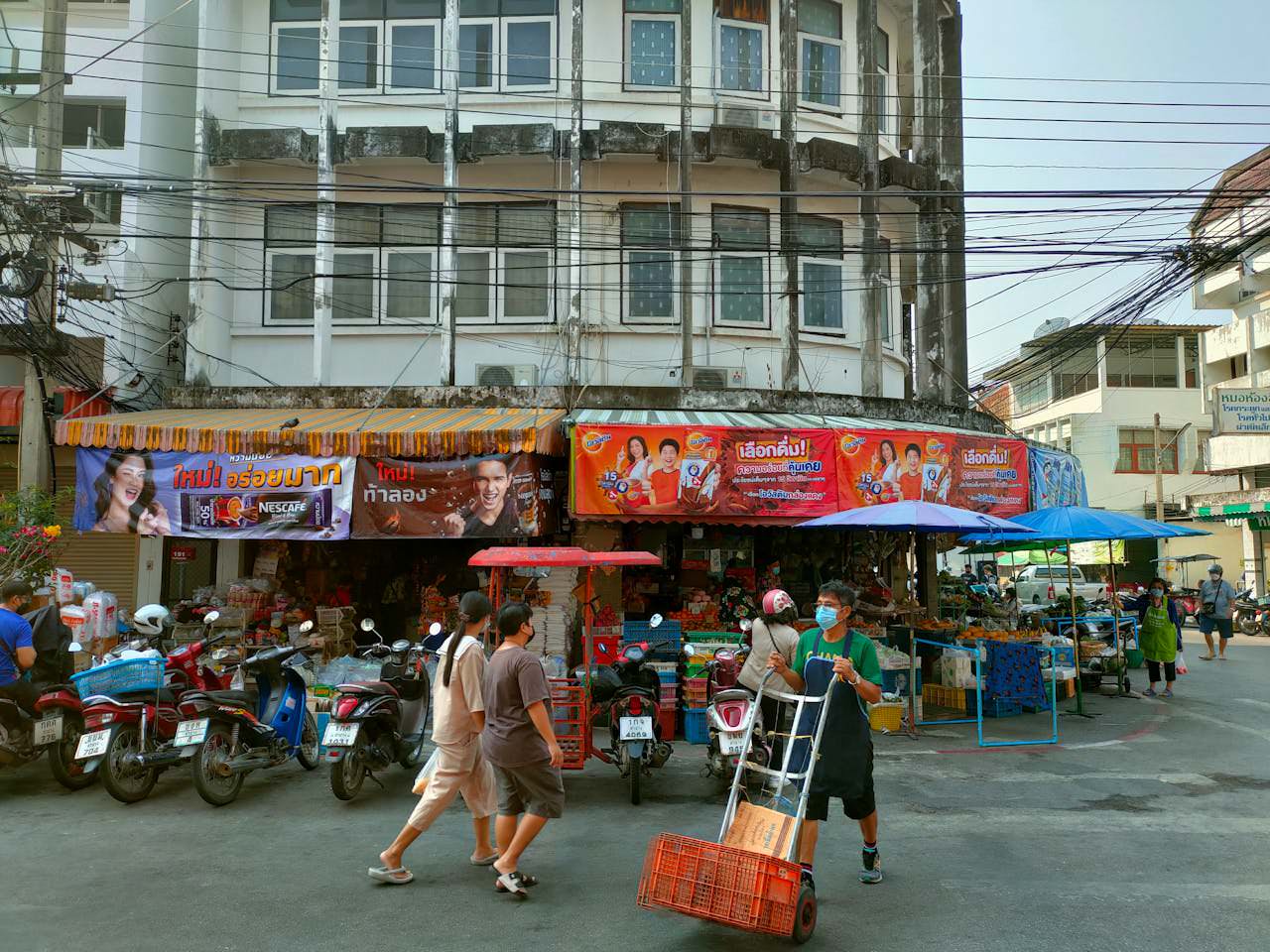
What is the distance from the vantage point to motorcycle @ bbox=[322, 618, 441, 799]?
25.5 ft

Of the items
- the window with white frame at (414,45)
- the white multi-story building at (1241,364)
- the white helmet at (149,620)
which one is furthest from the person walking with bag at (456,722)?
the white multi-story building at (1241,364)

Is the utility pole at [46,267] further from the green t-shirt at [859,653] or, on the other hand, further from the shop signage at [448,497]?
the green t-shirt at [859,653]

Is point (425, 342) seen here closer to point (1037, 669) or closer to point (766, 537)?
point (766, 537)

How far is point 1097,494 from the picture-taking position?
4141 cm

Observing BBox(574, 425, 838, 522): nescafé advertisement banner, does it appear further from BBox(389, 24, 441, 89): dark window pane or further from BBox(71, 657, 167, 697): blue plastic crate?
BBox(389, 24, 441, 89): dark window pane

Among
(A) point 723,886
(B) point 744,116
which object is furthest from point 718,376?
(A) point 723,886

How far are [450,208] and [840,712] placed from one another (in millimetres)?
11353

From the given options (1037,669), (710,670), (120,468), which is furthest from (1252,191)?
(120,468)

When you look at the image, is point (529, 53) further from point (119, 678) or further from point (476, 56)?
point (119, 678)

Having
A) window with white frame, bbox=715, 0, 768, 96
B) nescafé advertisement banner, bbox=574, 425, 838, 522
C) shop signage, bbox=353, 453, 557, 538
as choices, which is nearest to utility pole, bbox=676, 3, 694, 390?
window with white frame, bbox=715, 0, 768, 96

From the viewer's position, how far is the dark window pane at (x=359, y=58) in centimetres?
1576

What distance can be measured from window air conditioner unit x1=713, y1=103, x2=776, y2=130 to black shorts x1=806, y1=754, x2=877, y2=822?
38.8 feet

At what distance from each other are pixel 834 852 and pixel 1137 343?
40.6 metres

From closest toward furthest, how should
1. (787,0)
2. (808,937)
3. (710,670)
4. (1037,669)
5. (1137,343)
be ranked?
(808,937)
(710,670)
(1037,669)
(787,0)
(1137,343)
